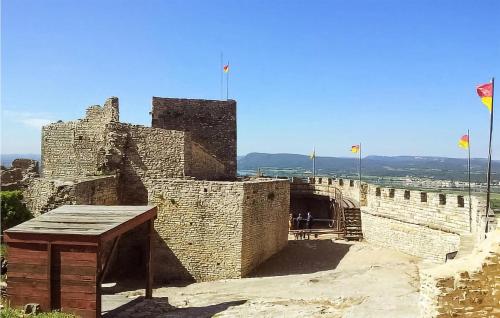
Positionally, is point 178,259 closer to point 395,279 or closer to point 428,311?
point 395,279

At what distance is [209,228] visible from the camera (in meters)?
16.7

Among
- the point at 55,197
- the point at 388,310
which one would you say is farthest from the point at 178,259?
the point at 388,310

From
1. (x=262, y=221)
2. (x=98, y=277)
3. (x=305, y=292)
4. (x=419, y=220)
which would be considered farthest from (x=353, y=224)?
(x=98, y=277)

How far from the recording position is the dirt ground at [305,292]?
36.8 feet

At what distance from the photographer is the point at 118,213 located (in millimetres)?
11789

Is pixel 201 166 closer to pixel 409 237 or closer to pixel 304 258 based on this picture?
pixel 304 258

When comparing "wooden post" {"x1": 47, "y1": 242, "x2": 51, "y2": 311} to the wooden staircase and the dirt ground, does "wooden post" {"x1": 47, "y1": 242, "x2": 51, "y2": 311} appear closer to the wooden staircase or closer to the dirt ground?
the dirt ground

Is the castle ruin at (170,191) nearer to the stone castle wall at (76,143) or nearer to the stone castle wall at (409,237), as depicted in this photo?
the stone castle wall at (76,143)

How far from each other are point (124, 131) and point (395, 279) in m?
11.5

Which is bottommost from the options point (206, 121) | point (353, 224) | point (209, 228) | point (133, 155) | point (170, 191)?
point (353, 224)

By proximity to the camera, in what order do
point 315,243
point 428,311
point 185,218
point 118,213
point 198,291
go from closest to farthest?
point 428,311 < point 118,213 < point 198,291 < point 185,218 < point 315,243

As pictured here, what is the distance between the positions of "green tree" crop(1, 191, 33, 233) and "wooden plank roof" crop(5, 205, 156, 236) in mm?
4504

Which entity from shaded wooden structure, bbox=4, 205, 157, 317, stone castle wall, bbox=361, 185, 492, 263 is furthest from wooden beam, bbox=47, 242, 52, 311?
stone castle wall, bbox=361, 185, 492, 263

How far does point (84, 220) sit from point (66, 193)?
416cm
